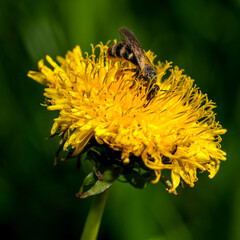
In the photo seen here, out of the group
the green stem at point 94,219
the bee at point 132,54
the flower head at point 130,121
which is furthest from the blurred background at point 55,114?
the bee at point 132,54

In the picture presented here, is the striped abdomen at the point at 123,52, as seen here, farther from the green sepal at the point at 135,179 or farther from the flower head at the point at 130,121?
the green sepal at the point at 135,179

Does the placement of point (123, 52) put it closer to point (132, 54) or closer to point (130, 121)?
point (132, 54)

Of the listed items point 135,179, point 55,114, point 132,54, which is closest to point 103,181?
point 135,179

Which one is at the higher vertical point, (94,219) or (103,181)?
(103,181)

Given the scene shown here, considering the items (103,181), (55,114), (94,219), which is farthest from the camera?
(55,114)

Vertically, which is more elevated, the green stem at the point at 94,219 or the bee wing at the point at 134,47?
the bee wing at the point at 134,47

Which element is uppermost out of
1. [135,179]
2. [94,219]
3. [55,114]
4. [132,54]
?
[132,54]
